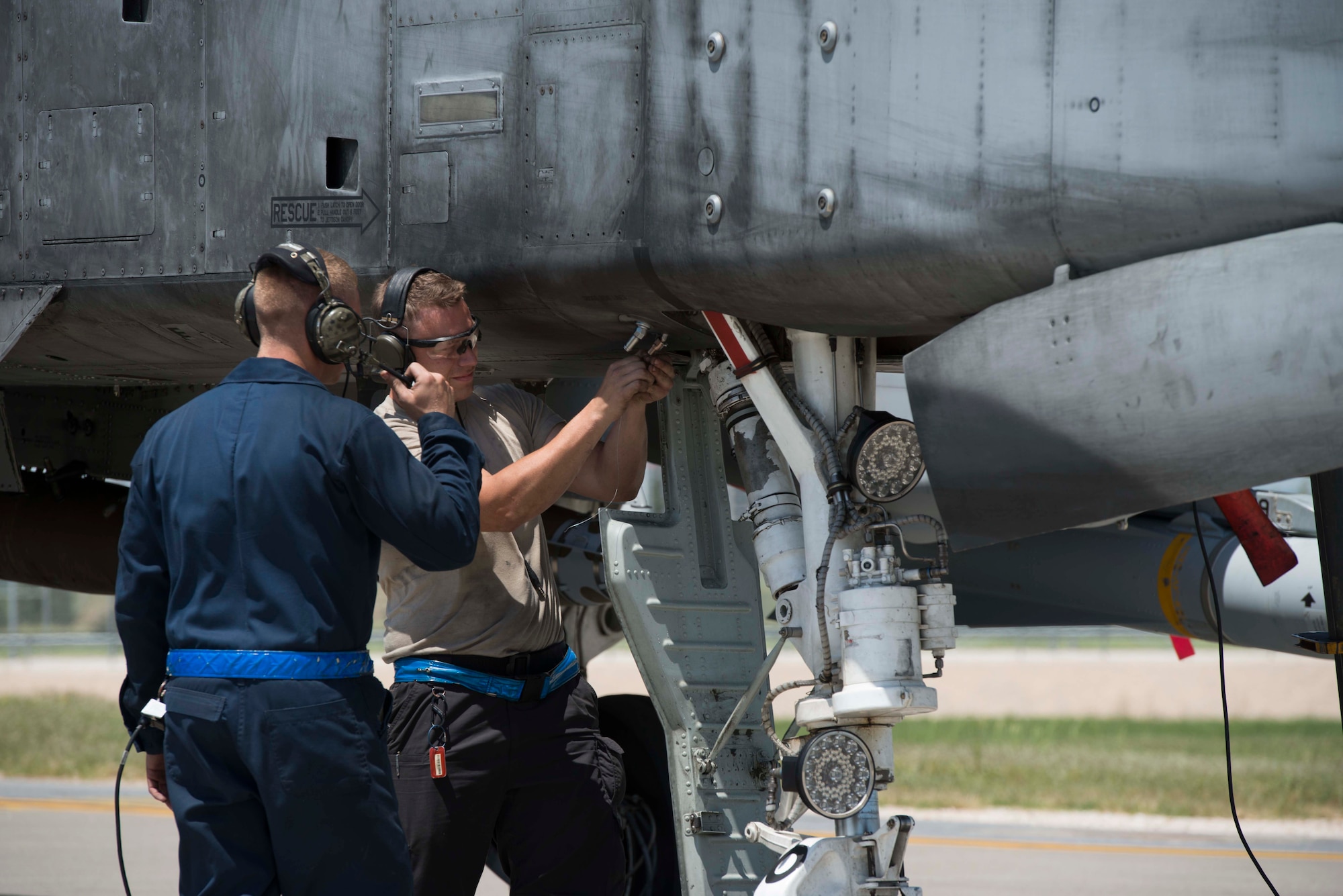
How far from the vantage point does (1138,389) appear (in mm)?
3438

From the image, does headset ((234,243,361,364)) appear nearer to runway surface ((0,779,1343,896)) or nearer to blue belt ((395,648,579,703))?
blue belt ((395,648,579,703))

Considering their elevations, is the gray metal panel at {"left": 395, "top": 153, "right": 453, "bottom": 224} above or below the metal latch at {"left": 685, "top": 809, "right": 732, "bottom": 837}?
above

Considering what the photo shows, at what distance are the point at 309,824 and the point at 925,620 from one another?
1.74 metres

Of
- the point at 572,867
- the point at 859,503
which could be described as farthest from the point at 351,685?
the point at 859,503

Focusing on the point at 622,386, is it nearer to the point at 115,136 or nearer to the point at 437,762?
the point at 437,762

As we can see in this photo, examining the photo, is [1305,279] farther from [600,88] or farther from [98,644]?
[98,644]

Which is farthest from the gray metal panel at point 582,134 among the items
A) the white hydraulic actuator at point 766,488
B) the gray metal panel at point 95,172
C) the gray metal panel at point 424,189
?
the gray metal panel at point 95,172

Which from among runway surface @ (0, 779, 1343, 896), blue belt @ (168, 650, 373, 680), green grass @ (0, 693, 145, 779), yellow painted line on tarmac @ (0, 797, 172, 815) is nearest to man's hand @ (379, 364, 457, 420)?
blue belt @ (168, 650, 373, 680)

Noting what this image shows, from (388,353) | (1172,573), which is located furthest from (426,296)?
(1172,573)

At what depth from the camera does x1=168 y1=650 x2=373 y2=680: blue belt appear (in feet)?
9.89

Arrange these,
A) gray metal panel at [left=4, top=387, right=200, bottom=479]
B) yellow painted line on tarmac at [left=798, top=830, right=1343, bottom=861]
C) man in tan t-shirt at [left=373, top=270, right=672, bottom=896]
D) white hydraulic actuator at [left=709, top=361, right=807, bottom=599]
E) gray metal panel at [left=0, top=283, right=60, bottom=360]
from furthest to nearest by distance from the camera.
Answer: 1. yellow painted line on tarmac at [left=798, top=830, right=1343, bottom=861]
2. gray metal panel at [left=4, top=387, right=200, bottom=479]
3. gray metal panel at [left=0, top=283, right=60, bottom=360]
4. white hydraulic actuator at [left=709, top=361, right=807, bottom=599]
5. man in tan t-shirt at [left=373, top=270, right=672, bottom=896]

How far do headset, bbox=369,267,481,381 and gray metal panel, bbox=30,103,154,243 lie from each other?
54.7 inches

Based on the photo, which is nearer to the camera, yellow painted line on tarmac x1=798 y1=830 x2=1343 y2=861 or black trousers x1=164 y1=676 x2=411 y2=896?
black trousers x1=164 y1=676 x2=411 y2=896

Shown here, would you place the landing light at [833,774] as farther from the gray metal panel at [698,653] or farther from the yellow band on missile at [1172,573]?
the yellow band on missile at [1172,573]
